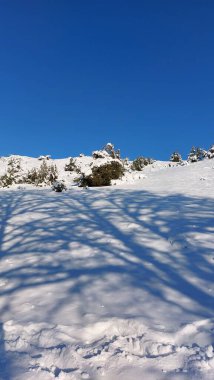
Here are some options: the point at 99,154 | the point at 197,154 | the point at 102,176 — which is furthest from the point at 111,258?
the point at 197,154

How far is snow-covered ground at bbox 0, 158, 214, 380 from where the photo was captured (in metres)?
2.79

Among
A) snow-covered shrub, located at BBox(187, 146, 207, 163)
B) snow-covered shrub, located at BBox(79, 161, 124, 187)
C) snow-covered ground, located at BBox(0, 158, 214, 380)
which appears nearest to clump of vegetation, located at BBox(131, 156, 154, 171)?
snow-covered shrub, located at BBox(187, 146, 207, 163)

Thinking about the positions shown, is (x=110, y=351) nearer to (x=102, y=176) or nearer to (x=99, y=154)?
(x=102, y=176)

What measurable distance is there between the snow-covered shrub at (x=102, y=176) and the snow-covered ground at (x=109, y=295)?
7318 millimetres

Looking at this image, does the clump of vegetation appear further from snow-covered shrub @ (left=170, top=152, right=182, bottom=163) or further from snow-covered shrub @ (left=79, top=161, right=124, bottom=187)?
snow-covered shrub @ (left=79, top=161, right=124, bottom=187)

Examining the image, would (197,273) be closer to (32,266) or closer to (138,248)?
(138,248)

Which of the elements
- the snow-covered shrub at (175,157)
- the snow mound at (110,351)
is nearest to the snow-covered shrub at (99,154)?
the snow mound at (110,351)

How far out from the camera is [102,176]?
15.6 m

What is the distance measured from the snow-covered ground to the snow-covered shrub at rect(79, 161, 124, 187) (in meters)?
7.32

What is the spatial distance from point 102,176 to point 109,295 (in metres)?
11.7

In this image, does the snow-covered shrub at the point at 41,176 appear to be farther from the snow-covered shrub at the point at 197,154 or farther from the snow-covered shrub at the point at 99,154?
the snow-covered shrub at the point at 197,154

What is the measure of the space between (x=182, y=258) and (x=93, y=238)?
178 centimetres

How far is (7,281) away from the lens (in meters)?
4.71

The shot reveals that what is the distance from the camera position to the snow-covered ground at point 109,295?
279 centimetres
